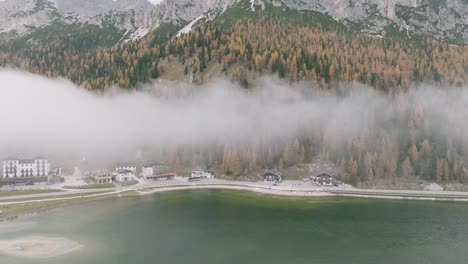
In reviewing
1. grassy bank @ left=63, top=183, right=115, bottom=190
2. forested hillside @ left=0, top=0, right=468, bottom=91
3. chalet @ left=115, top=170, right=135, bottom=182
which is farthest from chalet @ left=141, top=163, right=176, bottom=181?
forested hillside @ left=0, top=0, right=468, bottom=91

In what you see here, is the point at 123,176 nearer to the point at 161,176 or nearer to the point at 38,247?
the point at 161,176

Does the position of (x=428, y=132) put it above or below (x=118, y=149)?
above

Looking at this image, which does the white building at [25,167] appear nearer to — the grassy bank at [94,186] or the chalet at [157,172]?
the grassy bank at [94,186]

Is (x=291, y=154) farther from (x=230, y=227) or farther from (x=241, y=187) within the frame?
(x=230, y=227)

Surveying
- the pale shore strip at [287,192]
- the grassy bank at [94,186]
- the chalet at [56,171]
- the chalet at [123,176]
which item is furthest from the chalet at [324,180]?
the chalet at [56,171]

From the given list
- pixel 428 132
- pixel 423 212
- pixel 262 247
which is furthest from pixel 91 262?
pixel 428 132

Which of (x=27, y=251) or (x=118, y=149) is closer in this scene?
(x=27, y=251)

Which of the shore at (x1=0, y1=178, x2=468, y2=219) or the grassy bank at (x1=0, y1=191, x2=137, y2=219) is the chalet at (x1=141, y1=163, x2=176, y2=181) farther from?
the grassy bank at (x1=0, y1=191, x2=137, y2=219)
